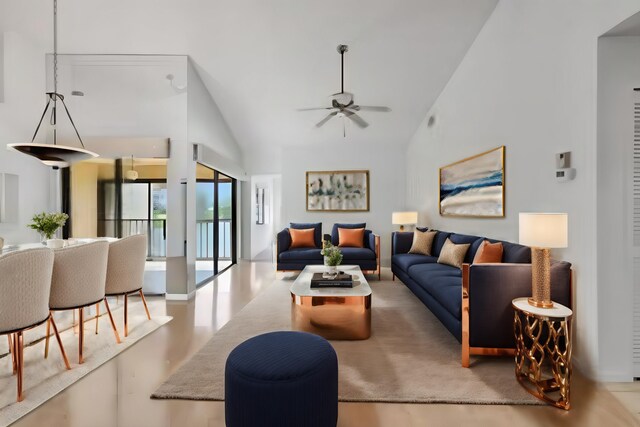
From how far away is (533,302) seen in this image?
205 centimetres

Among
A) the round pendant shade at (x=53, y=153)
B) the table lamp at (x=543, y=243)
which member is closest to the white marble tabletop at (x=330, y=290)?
the table lamp at (x=543, y=243)

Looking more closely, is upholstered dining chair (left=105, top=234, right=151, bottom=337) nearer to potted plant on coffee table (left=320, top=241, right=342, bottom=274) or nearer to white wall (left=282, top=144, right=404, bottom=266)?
potted plant on coffee table (left=320, top=241, right=342, bottom=274)

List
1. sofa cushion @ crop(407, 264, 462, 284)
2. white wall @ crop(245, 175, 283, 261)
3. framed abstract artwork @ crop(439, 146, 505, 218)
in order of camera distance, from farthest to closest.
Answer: white wall @ crop(245, 175, 283, 261), framed abstract artwork @ crop(439, 146, 505, 218), sofa cushion @ crop(407, 264, 462, 284)

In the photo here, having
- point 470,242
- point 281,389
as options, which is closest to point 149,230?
point 281,389

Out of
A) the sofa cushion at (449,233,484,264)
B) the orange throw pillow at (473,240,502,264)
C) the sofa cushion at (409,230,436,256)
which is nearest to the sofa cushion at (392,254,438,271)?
the sofa cushion at (409,230,436,256)

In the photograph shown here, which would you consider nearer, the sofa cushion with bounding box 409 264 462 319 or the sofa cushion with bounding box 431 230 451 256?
the sofa cushion with bounding box 409 264 462 319

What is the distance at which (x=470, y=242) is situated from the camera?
12.0ft

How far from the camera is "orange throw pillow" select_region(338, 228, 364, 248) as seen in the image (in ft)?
18.1

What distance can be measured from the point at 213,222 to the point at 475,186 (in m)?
4.43

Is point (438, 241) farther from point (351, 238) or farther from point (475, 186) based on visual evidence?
point (351, 238)

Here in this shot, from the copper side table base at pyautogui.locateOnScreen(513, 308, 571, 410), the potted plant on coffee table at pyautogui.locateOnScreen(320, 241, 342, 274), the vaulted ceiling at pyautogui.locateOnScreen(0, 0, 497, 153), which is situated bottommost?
the copper side table base at pyautogui.locateOnScreen(513, 308, 571, 410)

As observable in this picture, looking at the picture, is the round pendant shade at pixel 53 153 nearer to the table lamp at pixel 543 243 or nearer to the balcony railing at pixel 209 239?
the balcony railing at pixel 209 239

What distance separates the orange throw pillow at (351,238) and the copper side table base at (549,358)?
11.3ft

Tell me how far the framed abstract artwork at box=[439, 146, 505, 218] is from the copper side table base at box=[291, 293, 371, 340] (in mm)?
1916
